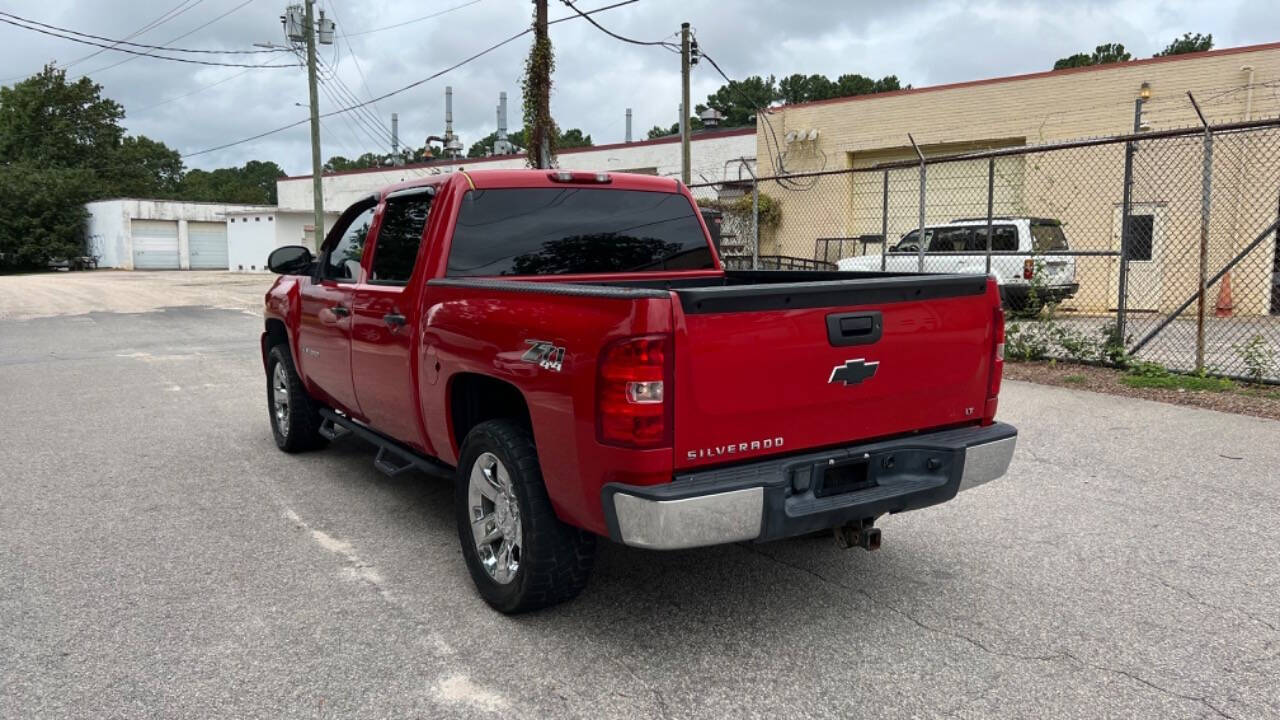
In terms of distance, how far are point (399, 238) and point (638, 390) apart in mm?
2370

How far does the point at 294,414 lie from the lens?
21.1ft

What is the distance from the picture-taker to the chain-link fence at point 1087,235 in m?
11.5

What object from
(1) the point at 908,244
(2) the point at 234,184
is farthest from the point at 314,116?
(2) the point at 234,184

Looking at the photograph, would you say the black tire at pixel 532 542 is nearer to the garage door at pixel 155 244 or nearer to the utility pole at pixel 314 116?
the utility pole at pixel 314 116


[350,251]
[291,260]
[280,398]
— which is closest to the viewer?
[350,251]

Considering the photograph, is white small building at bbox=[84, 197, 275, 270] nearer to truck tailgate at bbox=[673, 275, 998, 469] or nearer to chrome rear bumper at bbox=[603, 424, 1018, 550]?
truck tailgate at bbox=[673, 275, 998, 469]

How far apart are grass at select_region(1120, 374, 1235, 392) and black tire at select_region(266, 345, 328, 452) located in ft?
24.7

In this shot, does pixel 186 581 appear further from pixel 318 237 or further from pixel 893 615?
pixel 318 237

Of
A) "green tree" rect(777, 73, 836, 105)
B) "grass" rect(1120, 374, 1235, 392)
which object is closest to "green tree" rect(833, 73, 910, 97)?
"green tree" rect(777, 73, 836, 105)

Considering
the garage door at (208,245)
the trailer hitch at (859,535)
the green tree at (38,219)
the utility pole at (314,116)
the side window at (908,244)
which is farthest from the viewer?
the garage door at (208,245)

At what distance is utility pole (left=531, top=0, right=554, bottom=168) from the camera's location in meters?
17.1

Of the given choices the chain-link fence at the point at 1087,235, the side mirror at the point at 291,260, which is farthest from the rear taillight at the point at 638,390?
the chain-link fence at the point at 1087,235

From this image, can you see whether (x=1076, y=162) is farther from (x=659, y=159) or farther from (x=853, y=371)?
(x=853, y=371)

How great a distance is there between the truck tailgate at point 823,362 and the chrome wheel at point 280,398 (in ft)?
14.4
